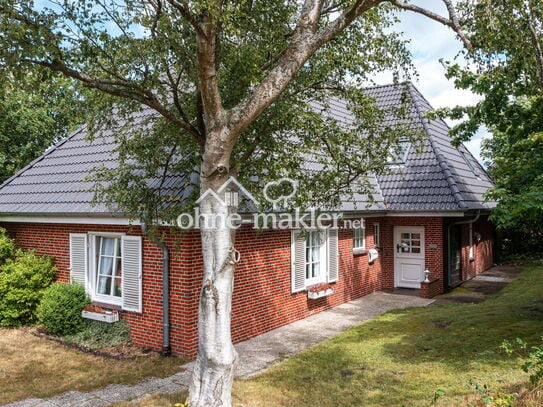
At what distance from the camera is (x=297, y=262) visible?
11172 mm

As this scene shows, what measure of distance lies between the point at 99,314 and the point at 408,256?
982 centimetres

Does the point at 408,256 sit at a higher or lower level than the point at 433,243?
lower

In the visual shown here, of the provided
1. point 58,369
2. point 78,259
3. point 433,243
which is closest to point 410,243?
point 433,243

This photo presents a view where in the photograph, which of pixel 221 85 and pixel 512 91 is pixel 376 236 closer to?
pixel 512 91

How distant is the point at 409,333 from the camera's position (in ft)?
31.1

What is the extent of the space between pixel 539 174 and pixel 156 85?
23.7 feet

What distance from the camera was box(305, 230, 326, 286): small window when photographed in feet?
38.4

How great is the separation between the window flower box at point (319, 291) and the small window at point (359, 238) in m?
2.36

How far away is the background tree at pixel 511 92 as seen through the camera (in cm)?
671

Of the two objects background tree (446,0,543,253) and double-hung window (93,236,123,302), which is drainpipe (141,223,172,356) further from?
background tree (446,0,543,253)

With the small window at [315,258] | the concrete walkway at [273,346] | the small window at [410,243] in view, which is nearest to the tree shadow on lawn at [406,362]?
the concrete walkway at [273,346]

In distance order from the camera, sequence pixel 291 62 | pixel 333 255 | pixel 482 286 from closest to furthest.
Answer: pixel 291 62
pixel 333 255
pixel 482 286

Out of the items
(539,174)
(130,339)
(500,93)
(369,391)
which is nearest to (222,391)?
(369,391)

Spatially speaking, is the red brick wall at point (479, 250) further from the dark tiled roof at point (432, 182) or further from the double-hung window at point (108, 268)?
the double-hung window at point (108, 268)
